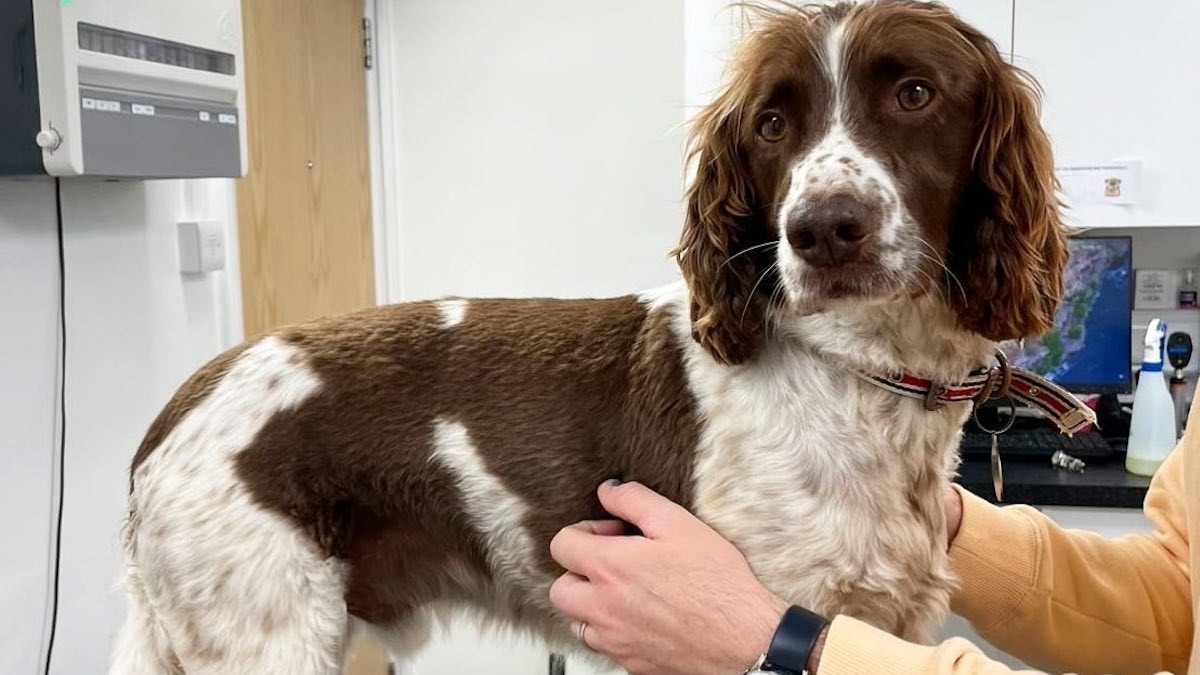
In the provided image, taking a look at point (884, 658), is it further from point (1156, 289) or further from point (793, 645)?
point (1156, 289)

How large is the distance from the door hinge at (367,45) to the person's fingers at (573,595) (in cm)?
237

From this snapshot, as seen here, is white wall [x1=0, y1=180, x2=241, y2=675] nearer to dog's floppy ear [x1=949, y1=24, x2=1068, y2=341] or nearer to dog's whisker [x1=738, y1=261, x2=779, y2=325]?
dog's whisker [x1=738, y1=261, x2=779, y2=325]

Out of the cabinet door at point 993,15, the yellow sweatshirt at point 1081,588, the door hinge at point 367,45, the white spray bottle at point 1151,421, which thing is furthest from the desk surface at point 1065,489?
the door hinge at point 367,45

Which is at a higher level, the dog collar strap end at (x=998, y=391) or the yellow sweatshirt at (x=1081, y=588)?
the dog collar strap end at (x=998, y=391)

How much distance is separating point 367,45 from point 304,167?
604 mm

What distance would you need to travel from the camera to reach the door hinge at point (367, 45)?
129 inches

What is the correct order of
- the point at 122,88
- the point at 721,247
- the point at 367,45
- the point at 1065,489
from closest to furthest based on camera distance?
the point at 721,247, the point at 122,88, the point at 1065,489, the point at 367,45

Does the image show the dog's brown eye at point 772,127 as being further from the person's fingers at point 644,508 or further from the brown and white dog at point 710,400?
the person's fingers at point 644,508

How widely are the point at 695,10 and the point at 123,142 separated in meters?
1.52

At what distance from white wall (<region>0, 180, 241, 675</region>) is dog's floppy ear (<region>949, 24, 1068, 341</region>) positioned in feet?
4.56

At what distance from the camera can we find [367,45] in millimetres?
3279

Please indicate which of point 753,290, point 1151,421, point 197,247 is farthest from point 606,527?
point 1151,421

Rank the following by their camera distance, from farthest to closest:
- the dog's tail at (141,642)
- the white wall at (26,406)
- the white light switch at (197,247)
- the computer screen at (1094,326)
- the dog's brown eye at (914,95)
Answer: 1. the computer screen at (1094,326)
2. the white light switch at (197,247)
3. the white wall at (26,406)
4. the dog's tail at (141,642)
5. the dog's brown eye at (914,95)

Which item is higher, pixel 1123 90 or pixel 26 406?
pixel 1123 90
